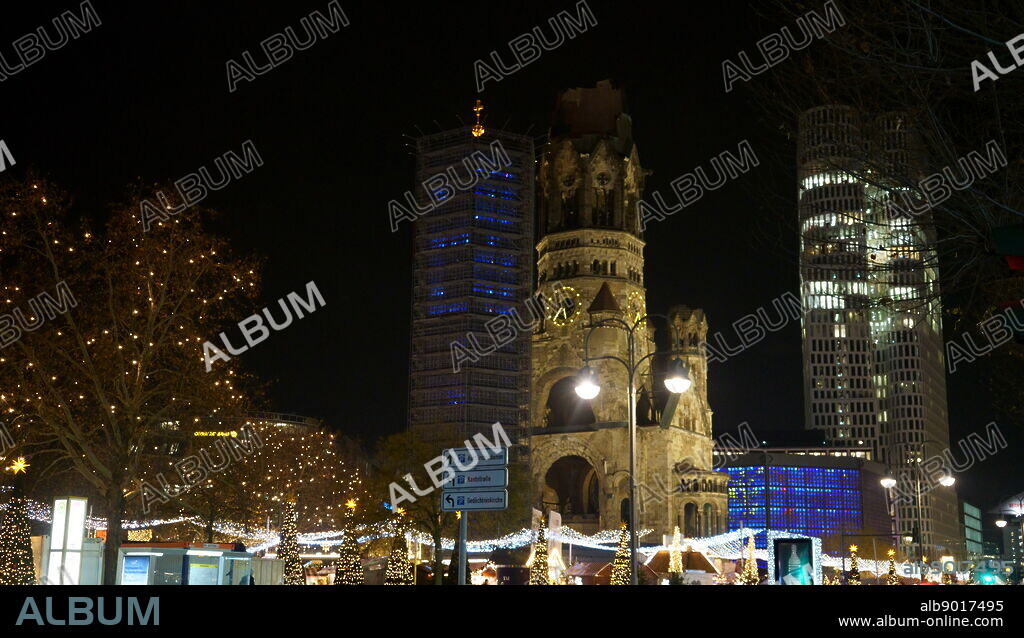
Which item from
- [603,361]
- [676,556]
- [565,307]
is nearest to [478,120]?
[565,307]

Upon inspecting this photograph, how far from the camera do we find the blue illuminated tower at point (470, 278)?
108438 millimetres

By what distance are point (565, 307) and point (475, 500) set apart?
293ft

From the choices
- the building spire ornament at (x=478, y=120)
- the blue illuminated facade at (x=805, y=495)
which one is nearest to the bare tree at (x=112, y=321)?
the building spire ornament at (x=478, y=120)

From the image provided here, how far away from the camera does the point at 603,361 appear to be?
325 ft

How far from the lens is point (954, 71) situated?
15305mm

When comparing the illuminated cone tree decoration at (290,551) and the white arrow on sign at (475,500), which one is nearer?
the white arrow on sign at (475,500)

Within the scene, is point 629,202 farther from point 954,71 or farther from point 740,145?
point 954,71

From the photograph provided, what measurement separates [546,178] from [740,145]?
49.7 meters

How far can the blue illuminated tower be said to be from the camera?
356ft

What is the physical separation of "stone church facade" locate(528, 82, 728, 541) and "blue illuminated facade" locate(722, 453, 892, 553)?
185ft

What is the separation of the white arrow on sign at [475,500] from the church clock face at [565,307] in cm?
8800

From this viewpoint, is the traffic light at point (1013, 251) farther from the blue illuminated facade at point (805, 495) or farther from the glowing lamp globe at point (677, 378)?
the blue illuminated facade at point (805, 495)

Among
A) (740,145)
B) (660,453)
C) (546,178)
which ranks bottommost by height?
(660,453)
